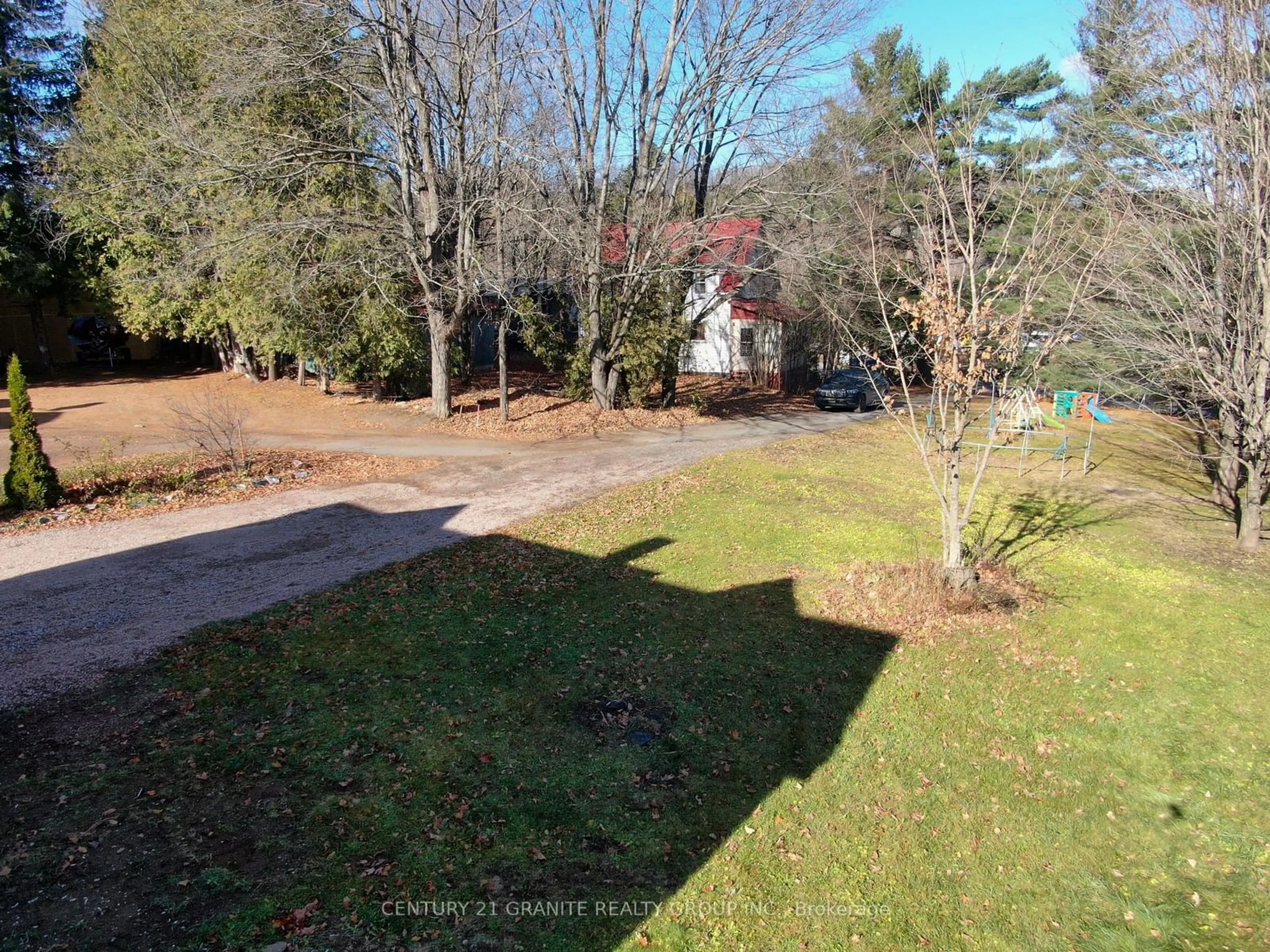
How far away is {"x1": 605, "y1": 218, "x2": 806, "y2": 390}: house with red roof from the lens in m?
20.4

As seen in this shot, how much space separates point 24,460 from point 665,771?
11039 millimetres

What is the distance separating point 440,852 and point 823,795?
8.97 feet

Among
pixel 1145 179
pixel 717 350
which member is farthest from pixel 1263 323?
pixel 717 350

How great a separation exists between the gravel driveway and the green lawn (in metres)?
0.71

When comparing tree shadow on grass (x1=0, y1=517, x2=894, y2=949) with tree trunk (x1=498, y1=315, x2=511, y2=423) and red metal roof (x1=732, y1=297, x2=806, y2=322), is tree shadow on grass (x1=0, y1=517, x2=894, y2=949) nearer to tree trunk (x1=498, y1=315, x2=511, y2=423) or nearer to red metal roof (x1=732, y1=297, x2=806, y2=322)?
tree trunk (x1=498, y1=315, x2=511, y2=423)

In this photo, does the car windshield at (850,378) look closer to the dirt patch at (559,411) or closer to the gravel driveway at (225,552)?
the dirt patch at (559,411)

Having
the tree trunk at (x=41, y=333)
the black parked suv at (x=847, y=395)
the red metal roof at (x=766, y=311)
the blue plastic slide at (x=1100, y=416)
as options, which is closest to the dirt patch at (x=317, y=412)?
the black parked suv at (x=847, y=395)

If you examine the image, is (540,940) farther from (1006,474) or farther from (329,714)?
(1006,474)

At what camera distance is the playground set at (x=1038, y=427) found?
8.97 m

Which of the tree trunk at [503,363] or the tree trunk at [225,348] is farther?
the tree trunk at [225,348]

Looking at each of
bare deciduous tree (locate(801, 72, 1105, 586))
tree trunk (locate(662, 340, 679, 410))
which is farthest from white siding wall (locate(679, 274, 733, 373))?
bare deciduous tree (locate(801, 72, 1105, 586))

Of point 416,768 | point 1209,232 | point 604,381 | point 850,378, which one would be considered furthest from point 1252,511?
point 850,378

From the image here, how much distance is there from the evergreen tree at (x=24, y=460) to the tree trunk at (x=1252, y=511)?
18.0 metres

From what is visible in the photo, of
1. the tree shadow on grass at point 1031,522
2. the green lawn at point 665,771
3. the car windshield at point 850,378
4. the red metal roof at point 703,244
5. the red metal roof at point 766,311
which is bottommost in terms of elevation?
the green lawn at point 665,771
